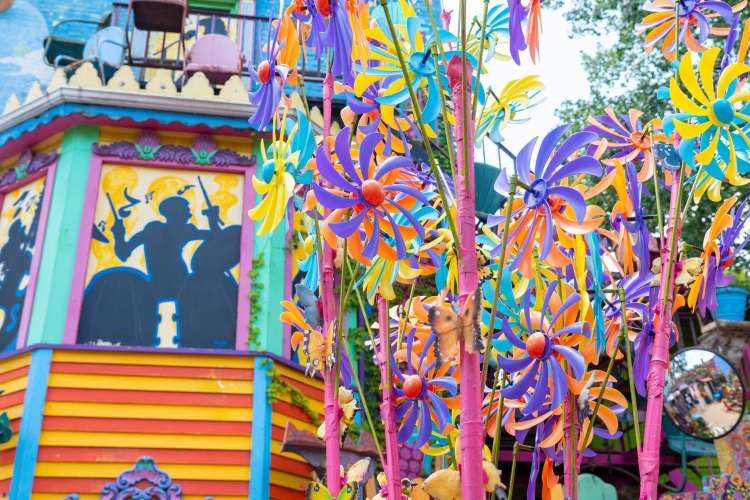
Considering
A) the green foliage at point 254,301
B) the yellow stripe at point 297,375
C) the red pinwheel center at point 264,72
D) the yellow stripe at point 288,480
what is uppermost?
the green foliage at point 254,301

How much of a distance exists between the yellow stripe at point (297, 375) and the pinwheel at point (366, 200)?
4.59 meters

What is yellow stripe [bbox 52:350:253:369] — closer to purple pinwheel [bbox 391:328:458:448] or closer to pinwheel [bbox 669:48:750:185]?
purple pinwheel [bbox 391:328:458:448]

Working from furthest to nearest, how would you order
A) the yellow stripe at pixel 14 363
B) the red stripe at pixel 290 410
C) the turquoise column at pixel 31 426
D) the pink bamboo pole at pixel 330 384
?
the red stripe at pixel 290 410 → the yellow stripe at pixel 14 363 → the turquoise column at pixel 31 426 → the pink bamboo pole at pixel 330 384

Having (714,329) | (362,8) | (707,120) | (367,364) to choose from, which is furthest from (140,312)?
(714,329)

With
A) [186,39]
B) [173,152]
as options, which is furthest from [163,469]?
[186,39]

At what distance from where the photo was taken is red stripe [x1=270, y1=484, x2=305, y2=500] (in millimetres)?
5443

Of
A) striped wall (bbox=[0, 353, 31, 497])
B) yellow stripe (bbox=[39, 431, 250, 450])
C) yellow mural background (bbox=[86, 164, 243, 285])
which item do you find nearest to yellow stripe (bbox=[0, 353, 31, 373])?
striped wall (bbox=[0, 353, 31, 497])

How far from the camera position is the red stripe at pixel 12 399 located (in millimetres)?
5445

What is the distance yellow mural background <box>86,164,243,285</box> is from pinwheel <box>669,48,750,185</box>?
4.94 meters

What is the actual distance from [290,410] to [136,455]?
3.65ft

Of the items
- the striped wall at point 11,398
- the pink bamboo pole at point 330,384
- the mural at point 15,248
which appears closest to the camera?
the pink bamboo pole at point 330,384

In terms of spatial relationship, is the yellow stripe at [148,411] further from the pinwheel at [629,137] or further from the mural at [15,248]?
the pinwheel at [629,137]

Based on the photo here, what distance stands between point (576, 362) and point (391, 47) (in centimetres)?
72

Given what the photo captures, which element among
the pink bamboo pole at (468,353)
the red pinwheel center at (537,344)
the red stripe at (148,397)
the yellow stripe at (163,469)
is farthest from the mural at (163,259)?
the pink bamboo pole at (468,353)
